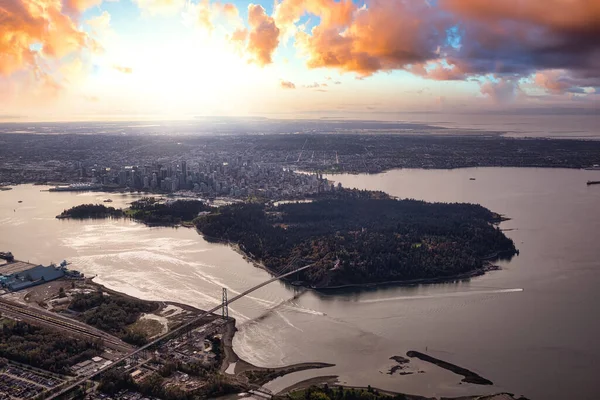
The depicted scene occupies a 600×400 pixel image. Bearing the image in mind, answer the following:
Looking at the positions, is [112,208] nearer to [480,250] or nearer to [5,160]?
[480,250]

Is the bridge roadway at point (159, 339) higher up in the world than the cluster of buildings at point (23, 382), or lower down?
higher up

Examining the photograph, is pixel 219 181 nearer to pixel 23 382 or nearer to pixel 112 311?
pixel 112 311

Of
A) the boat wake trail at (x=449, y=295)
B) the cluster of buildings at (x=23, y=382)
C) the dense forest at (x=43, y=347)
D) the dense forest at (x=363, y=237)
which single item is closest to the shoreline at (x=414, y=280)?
the dense forest at (x=363, y=237)

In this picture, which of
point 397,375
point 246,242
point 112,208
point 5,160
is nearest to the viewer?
point 397,375

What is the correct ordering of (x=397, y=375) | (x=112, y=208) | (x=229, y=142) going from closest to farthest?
(x=397, y=375)
(x=112, y=208)
(x=229, y=142)

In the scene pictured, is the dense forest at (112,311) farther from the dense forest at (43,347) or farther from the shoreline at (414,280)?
the shoreline at (414,280)

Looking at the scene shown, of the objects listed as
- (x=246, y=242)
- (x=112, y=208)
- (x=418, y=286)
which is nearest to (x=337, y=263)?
(x=418, y=286)

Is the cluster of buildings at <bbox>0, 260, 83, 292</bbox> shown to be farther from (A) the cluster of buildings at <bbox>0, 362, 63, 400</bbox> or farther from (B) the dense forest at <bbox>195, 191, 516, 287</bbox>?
(B) the dense forest at <bbox>195, 191, 516, 287</bbox>
